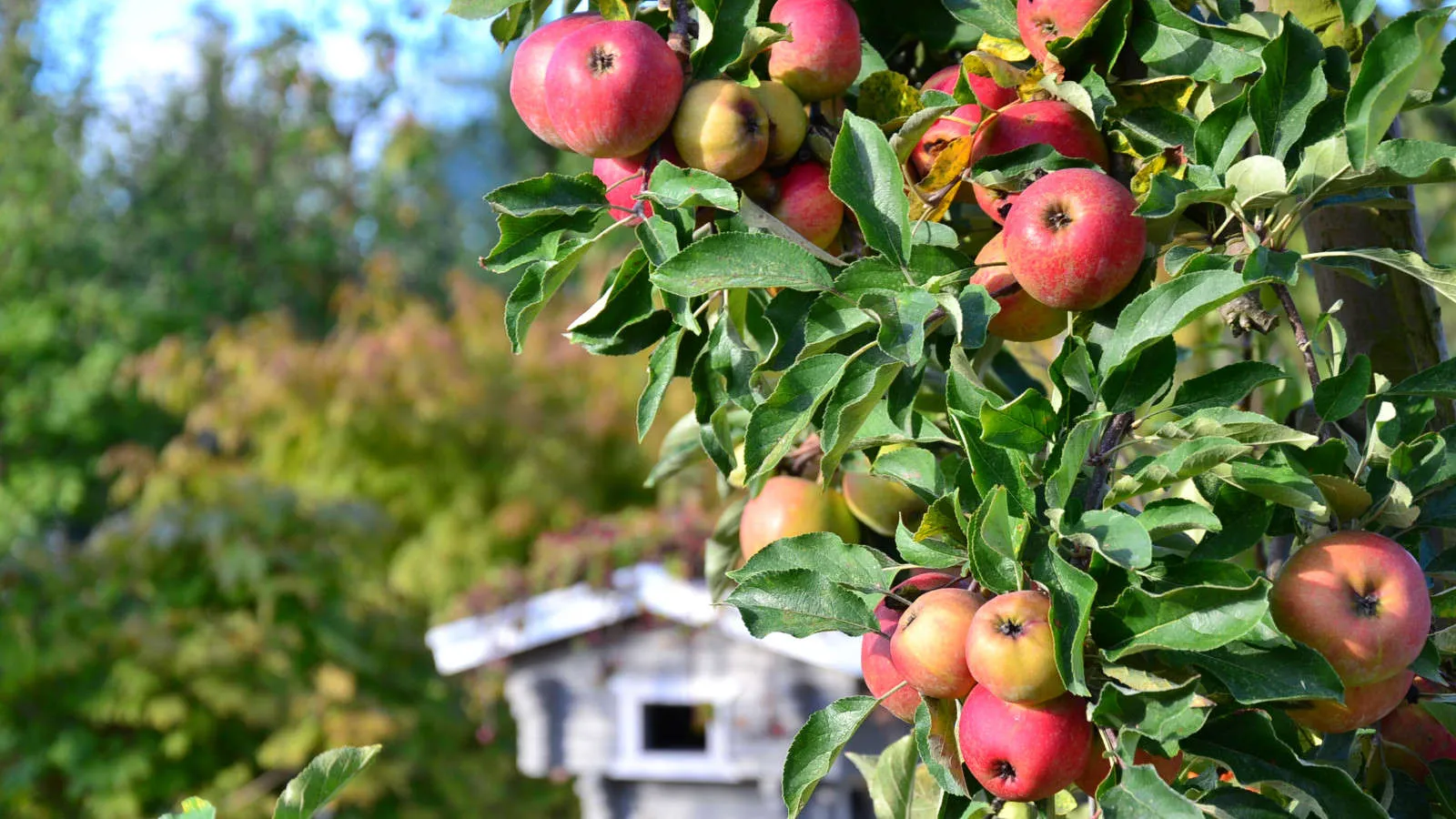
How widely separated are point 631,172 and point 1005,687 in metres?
0.39

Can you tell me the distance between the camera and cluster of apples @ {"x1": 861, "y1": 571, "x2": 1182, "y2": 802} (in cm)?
60

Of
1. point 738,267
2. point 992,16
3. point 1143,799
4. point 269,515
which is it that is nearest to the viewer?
point 1143,799

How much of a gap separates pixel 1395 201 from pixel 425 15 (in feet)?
9.84

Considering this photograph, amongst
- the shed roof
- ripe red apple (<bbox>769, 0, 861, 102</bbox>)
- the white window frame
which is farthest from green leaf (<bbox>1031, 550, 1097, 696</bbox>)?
the white window frame

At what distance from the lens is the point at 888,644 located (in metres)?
0.71

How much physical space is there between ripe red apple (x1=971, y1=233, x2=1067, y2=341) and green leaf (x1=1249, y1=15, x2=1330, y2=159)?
0.47ft

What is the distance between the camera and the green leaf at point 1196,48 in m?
0.68

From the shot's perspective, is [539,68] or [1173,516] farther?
[539,68]

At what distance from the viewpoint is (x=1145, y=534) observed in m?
0.57

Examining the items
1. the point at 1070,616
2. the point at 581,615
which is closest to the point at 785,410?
the point at 1070,616

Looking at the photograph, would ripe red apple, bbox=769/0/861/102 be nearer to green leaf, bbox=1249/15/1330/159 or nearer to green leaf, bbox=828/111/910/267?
green leaf, bbox=828/111/910/267

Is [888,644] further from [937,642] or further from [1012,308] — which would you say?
[1012,308]

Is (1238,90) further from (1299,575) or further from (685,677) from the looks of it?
(685,677)

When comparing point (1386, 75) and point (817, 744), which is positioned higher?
point (1386, 75)
